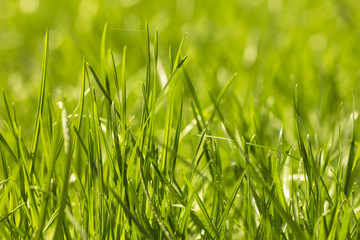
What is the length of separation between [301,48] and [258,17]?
53 cm

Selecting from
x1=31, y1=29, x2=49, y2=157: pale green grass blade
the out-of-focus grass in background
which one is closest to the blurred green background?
the out-of-focus grass in background

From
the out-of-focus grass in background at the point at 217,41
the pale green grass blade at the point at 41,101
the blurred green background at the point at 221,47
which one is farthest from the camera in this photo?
the out-of-focus grass in background at the point at 217,41

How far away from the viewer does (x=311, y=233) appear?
82 centimetres

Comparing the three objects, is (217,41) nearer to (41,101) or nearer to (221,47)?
(221,47)

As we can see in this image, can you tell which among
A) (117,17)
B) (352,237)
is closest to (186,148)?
(352,237)

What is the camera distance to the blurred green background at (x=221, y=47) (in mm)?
1579

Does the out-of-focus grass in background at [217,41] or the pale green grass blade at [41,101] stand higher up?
the pale green grass blade at [41,101]

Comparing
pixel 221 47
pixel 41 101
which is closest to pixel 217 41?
pixel 221 47

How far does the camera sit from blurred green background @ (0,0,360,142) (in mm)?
1579

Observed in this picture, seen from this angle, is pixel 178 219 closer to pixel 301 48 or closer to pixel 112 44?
pixel 301 48

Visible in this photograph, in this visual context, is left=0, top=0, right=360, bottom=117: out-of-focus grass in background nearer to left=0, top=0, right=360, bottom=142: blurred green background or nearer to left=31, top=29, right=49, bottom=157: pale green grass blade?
left=0, top=0, right=360, bottom=142: blurred green background

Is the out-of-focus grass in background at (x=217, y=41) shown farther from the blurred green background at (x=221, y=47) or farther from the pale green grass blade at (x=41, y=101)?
the pale green grass blade at (x=41, y=101)

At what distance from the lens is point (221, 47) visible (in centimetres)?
211

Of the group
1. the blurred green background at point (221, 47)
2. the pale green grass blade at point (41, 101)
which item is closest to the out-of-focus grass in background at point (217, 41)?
the blurred green background at point (221, 47)
